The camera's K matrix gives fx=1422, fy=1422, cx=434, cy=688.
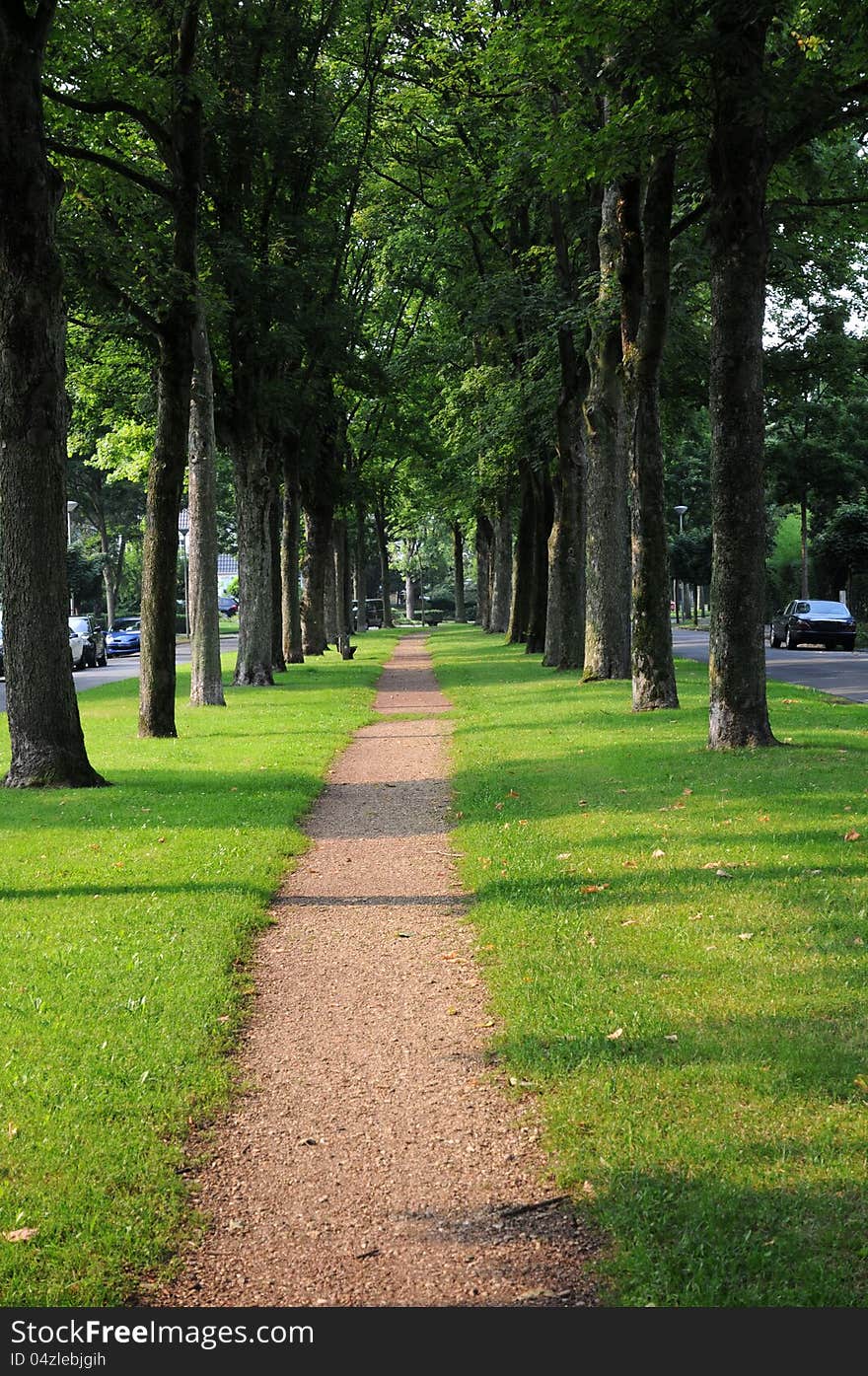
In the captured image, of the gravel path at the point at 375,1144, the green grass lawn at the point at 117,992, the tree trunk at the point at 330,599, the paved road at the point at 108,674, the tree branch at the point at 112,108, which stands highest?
the tree branch at the point at 112,108

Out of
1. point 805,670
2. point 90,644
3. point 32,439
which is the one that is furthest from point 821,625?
point 32,439

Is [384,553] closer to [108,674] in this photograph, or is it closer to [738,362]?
[108,674]

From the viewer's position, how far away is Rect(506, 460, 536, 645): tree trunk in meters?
38.0

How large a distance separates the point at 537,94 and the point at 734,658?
12861 millimetres

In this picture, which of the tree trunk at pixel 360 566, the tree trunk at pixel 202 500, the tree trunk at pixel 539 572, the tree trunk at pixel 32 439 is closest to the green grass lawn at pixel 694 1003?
the tree trunk at pixel 32 439

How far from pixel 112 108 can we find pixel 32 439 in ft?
19.2

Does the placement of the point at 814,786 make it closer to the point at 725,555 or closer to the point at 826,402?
the point at 725,555

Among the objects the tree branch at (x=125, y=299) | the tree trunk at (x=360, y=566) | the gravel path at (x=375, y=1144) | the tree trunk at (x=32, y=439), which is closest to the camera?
the gravel path at (x=375, y=1144)

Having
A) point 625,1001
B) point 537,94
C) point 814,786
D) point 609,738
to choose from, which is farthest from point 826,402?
point 625,1001

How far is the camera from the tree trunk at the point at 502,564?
46250 mm

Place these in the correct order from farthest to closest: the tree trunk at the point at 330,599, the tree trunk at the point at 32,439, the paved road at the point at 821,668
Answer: the tree trunk at the point at 330,599 → the paved road at the point at 821,668 → the tree trunk at the point at 32,439

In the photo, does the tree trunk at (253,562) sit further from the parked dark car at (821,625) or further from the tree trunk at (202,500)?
the parked dark car at (821,625)

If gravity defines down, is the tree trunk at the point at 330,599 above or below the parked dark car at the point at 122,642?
above

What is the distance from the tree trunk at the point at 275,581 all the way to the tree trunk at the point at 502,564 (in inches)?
387
